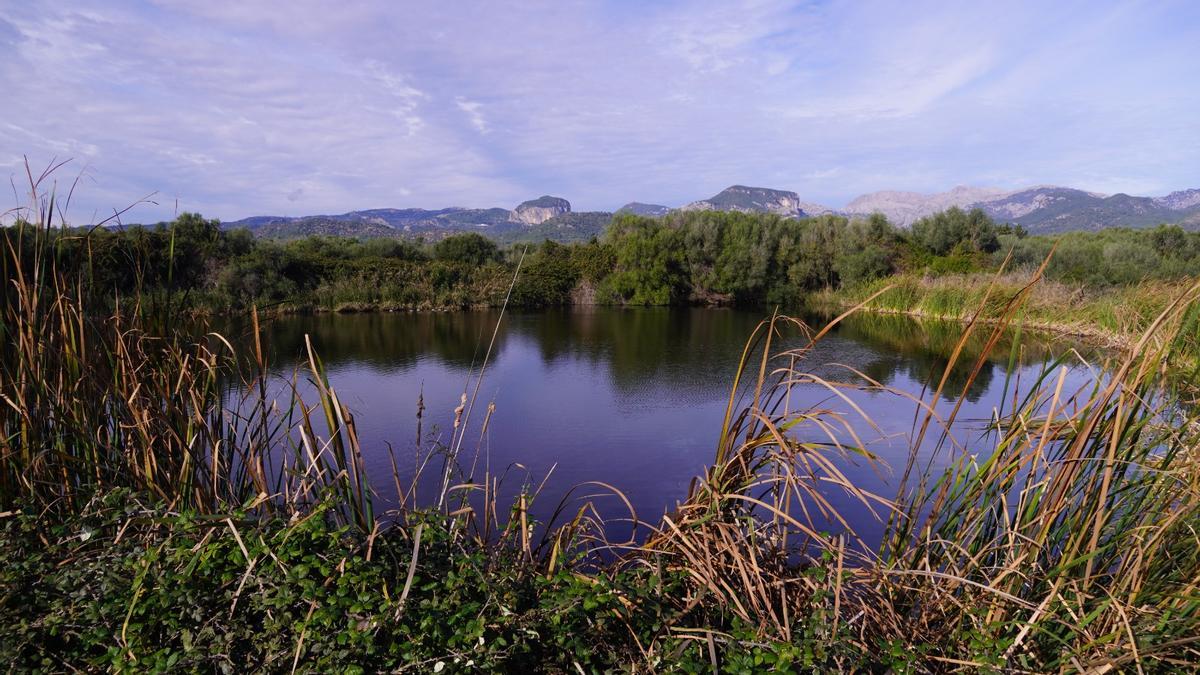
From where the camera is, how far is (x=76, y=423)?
1.87m

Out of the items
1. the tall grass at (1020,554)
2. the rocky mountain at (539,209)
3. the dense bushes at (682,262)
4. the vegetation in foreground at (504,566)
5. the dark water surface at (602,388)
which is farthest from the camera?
the rocky mountain at (539,209)

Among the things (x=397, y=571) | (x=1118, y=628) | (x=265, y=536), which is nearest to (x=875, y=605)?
(x=1118, y=628)

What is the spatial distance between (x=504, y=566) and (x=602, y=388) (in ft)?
20.2

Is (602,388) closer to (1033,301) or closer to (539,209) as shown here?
(1033,301)

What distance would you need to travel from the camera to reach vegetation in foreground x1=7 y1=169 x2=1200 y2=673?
1314 millimetres

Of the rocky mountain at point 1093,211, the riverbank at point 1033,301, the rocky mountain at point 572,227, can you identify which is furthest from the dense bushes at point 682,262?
the rocky mountain at point 1093,211

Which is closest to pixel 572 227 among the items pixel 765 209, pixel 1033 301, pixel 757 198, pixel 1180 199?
pixel 765 209

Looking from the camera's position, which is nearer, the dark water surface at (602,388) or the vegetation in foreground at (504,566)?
the vegetation in foreground at (504,566)

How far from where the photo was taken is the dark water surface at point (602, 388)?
179 inches

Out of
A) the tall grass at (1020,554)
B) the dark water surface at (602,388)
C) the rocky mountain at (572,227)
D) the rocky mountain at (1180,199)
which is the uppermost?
the rocky mountain at (1180,199)

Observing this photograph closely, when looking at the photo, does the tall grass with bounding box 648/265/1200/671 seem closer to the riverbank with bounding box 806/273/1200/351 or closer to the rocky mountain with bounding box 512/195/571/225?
the riverbank with bounding box 806/273/1200/351

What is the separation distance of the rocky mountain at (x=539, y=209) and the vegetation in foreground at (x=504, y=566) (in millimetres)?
136620

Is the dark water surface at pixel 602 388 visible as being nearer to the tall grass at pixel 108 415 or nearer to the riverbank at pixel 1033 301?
the tall grass at pixel 108 415

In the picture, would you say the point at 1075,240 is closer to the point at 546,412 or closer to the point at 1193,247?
the point at 1193,247
